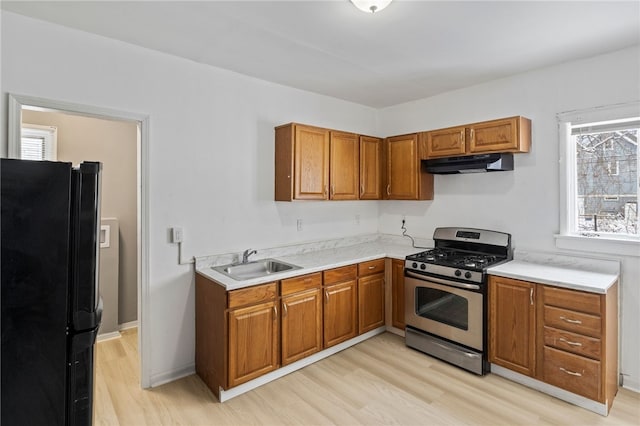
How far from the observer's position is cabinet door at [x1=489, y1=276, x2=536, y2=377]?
2701 millimetres

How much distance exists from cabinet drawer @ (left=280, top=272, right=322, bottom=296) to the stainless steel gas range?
98 cm

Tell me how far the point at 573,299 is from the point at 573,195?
40.9 inches

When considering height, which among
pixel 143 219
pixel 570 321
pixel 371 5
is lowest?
pixel 570 321

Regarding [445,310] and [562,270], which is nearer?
[562,270]

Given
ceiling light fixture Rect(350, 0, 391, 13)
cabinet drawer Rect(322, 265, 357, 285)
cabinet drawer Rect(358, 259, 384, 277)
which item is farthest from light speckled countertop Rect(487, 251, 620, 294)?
ceiling light fixture Rect(350, 0, 391, 13)

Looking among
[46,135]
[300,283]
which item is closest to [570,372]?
[300,283]

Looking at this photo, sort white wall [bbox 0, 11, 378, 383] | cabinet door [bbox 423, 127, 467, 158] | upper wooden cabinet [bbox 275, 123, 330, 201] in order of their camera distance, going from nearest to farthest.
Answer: white wall [bbox 0, 11, 378, 383] < upper wooden cabinet [bbox 275, 123, 330, 201] < cabinet door [bbox 423, 127, 467, 158]

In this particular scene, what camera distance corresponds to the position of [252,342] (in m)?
2.67

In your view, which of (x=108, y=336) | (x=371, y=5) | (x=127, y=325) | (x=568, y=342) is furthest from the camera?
(x=127, y=325)

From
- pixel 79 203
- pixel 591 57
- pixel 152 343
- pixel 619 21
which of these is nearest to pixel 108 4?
pixel 79 203

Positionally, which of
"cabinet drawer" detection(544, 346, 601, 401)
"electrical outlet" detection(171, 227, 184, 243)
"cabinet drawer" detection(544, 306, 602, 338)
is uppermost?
"electrical outlet" detection(171, 227, 184, 243)

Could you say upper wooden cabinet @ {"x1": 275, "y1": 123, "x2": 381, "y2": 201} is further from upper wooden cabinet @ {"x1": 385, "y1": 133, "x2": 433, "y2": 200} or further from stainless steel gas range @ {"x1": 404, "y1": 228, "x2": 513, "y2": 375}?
stainless steel gas range @ {"x1": 404, "y1": 228, "x2": 513, "y2": 375}

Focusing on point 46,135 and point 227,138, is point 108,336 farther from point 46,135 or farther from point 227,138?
point 227,138

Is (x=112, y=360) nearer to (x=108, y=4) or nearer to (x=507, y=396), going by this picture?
(x=108, y=4)
